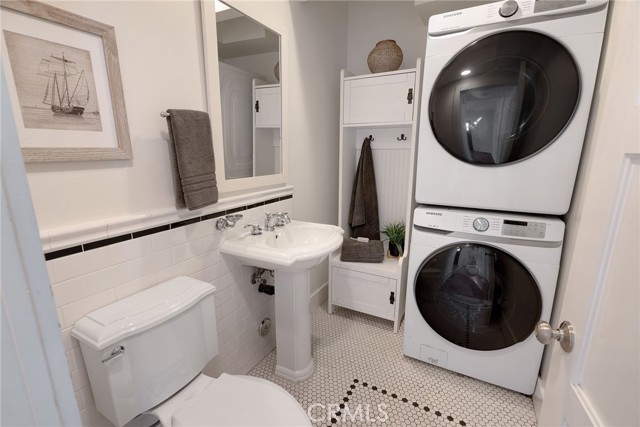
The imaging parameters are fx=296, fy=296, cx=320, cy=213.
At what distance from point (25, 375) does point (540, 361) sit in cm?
190

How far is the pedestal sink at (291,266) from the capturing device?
1291 mm

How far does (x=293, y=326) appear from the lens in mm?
1587

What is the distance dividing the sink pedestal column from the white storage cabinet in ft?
1.99

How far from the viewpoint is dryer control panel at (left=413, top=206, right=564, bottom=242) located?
51.9 inches

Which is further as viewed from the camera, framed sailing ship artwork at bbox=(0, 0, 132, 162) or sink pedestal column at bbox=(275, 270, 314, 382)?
sink pedestal column at bbox=(275, 270, 314, 382)

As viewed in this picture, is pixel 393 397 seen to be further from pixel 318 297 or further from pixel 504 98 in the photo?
pixel 504 98

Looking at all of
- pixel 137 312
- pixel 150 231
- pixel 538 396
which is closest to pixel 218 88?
pixel 150 231

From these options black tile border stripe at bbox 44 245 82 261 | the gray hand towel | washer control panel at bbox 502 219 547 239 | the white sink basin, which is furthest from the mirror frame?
washer control panel at bbox 502 219 547 239

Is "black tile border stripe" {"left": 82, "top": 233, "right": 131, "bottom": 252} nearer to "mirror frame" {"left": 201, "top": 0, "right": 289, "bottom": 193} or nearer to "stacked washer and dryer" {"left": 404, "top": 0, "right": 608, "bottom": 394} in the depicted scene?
"mirror frame" {"left": 201, "top": 0, "right": 289, "bottom": 193}

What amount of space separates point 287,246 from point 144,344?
0.81m

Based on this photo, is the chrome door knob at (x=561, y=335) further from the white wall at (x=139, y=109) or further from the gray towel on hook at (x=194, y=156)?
the white wall at (x=139, y=109)

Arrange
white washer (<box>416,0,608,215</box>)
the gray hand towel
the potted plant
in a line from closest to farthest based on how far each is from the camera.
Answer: white washer (<box>416,0,608,215</box>), the gray hand towel, the potted plant

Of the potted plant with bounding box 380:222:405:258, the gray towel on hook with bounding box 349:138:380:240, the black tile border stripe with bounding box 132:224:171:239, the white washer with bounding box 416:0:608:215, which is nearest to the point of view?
the black tile border stripe with bounding box 132:224:171:239

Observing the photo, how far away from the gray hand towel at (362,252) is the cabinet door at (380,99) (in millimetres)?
868
